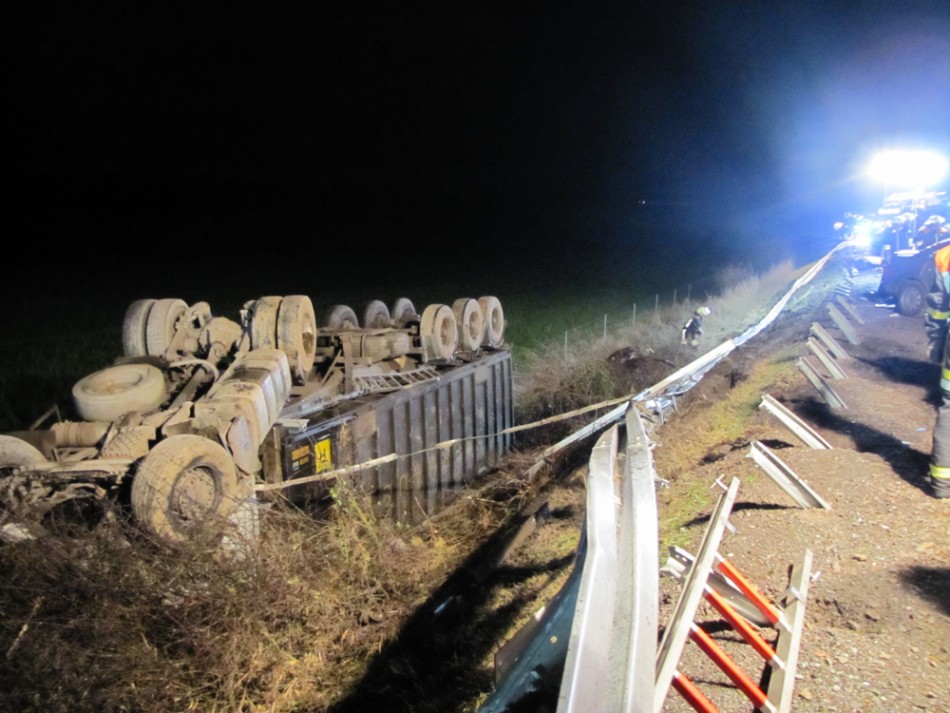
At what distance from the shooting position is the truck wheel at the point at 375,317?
8289 millimetres

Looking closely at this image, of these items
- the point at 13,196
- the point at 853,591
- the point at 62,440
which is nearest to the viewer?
the point at 853,591

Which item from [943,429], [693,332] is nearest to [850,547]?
[943,429]

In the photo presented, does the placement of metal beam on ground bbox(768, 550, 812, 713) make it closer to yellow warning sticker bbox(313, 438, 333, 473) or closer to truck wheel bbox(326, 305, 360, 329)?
yellow warning sticker bbox(313, 438, 333, 473)

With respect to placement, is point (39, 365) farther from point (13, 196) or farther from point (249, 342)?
point (13, 196)

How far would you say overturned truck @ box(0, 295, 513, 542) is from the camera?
4254mm

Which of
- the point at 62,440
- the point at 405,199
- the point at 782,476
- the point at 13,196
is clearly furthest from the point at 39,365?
the point at 405,199

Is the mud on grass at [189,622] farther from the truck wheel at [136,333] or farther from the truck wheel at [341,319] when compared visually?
the truck wheel at [341,319]

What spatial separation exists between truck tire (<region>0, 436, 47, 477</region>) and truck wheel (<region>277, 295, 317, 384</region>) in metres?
2.09

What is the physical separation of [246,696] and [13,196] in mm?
54848

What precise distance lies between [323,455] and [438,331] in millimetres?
2861

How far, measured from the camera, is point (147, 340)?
5.87 meters

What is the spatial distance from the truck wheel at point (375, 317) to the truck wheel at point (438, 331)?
44 centimetres

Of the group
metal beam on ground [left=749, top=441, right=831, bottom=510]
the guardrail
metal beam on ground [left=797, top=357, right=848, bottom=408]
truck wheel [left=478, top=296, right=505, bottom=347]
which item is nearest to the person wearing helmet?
truck wheel [left=478, top=296, right=505, bottom=347]

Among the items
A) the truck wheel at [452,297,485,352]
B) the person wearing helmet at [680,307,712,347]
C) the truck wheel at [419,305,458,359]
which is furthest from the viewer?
the person wearing helmet at [680,307,712,347]
